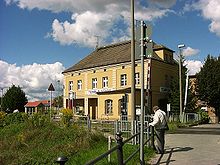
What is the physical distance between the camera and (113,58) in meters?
50.7

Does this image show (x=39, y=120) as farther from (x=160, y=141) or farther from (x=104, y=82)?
(x=104, y=82)

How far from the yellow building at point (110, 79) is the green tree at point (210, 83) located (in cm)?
478

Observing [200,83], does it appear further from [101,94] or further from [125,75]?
[101,94]

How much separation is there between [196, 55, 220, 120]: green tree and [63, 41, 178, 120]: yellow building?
4.78 metres

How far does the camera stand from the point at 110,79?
163ft

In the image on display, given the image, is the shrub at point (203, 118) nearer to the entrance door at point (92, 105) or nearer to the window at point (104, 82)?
the window at point (104, 82)

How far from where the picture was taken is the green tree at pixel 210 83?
45.5 meters

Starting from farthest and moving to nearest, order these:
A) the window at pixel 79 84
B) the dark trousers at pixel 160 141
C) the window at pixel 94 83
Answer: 1. the window at pixel 79 84
2. the window at pixel 94 83
3. the dark trousers at pixel 160 141

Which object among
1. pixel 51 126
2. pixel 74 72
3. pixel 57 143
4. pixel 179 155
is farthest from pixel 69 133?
pixel 74 72

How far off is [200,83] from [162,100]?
18.1 ft

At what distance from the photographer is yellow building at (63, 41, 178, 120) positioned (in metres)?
46.0

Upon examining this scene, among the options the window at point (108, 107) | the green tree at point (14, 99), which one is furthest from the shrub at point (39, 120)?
the green tree at point (14, 99)

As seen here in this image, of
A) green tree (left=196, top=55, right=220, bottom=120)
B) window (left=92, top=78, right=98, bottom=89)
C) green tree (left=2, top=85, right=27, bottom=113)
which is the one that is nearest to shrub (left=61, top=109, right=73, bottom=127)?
green tree (left=196, top=55, right=220, bottom=120)

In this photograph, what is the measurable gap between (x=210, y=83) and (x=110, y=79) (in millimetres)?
13262
